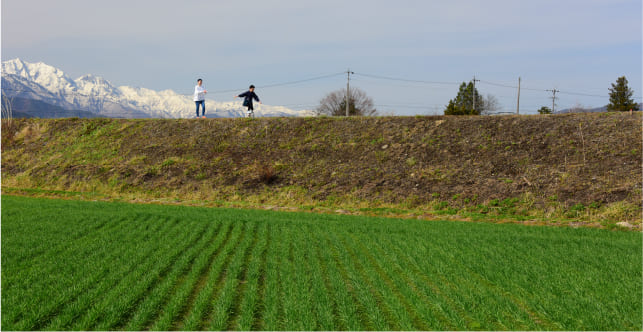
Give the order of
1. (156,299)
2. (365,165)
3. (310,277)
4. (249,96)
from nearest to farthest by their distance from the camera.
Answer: (156,299) < (310,277) < (365,165) < (249,96)

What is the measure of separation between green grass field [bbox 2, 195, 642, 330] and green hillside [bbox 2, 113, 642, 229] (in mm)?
3848

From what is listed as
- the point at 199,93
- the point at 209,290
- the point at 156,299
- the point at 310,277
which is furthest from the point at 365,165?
the point at 156,299

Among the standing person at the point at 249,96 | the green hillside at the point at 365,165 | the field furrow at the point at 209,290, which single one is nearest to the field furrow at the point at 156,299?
the field furrow at the point at 209,290

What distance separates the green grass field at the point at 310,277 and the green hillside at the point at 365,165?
385 centimetres

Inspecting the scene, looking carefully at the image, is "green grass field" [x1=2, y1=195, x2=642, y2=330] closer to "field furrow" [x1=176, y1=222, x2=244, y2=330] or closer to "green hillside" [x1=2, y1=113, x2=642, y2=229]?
"field furrow" [x1=176, y1=222, x2=244, y2=330]

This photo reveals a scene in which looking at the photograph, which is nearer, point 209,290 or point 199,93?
point 209,290

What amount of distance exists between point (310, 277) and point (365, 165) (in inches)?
494

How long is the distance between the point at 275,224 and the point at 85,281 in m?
5.75

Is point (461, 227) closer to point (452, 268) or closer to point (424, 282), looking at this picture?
point (452, 268)

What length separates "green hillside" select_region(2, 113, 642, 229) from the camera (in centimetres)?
1441

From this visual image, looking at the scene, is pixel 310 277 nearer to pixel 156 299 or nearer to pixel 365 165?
pixel 156 299

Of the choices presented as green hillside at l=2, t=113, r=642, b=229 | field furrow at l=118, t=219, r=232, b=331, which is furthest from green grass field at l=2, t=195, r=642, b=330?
green hillside at l=2, t=113, r=642, b=229

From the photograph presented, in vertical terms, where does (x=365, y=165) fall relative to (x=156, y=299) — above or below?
above

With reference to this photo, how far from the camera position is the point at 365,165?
1875 centimetres
